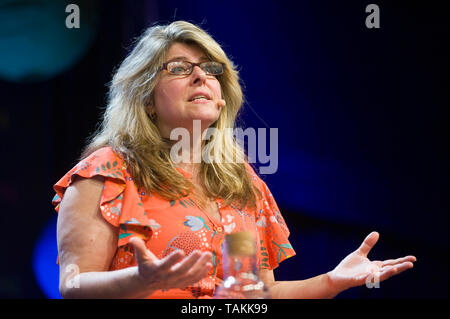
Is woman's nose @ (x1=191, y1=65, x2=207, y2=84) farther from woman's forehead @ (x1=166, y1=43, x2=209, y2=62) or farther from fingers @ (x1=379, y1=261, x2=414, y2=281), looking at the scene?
fingers @ (x1=379, y1=261, x2=414, y2=281)

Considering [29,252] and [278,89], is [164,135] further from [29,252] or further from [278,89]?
[29,252]

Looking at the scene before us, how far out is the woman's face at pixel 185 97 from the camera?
4.93ft

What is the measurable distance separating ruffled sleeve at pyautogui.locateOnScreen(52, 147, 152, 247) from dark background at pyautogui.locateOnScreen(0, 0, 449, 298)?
1076 millimetres

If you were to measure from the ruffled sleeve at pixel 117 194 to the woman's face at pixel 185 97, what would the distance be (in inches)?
9.1

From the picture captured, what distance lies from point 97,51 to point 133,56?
3.48 feet

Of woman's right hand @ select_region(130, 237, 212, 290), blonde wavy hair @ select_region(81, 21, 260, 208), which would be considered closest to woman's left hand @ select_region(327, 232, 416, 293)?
blonde wavy hair @ select_region(81, 21, 260, 208)

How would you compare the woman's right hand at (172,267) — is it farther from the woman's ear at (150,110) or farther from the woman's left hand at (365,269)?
the woman's ear at (150,110)

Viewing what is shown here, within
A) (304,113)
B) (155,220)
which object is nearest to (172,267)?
(155,220)

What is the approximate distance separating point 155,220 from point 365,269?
583 millimetres

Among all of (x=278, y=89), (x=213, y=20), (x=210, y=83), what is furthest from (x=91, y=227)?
(x=213, y=20)

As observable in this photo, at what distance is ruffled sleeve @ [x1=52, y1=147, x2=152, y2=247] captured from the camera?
127 centimetres

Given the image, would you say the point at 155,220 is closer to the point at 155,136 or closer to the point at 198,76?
the point at 155,136

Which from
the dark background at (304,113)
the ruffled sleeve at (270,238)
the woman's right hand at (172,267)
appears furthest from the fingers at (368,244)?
the dark background at (304,113)

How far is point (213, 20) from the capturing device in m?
2.49
